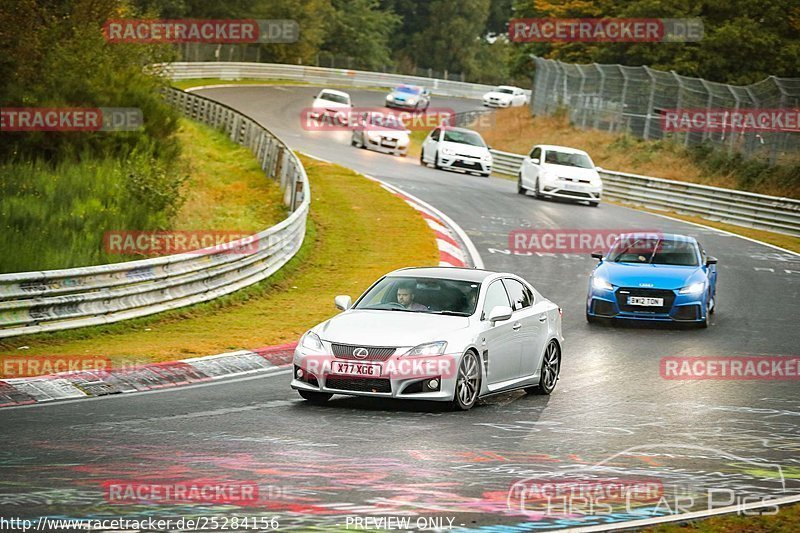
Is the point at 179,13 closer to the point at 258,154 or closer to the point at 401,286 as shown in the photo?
the point at 258,154

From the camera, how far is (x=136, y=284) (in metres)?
17.6

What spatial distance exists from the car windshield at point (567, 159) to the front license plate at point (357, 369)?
2633 cm

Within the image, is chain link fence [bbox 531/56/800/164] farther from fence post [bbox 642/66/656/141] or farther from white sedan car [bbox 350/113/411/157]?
white sedan car [bbox 350/113/411/157]

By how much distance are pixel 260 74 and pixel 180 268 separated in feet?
216

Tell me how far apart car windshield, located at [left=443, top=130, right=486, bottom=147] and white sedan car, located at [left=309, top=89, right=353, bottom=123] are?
44.4ft

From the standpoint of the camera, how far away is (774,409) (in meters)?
13.1

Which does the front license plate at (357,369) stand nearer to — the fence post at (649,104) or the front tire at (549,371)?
the front tire at (549,371)

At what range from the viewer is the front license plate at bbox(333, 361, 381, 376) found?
11687 mm

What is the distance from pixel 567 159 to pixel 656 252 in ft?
56.3

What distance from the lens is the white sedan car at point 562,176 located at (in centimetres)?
3666

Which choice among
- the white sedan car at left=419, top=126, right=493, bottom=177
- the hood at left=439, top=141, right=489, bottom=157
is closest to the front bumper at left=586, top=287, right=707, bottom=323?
the white sedan car at left=419, top=126, right=493, bottom=177

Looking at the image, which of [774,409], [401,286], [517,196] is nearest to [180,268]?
[401,286]

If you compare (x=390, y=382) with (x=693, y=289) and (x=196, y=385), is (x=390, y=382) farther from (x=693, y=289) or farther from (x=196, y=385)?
(x=693, y=289)

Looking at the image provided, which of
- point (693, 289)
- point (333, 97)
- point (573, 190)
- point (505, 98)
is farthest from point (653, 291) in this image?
point (505, 98)
